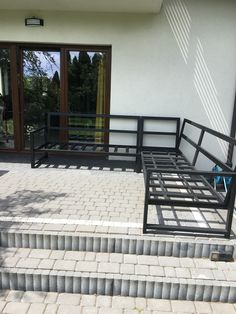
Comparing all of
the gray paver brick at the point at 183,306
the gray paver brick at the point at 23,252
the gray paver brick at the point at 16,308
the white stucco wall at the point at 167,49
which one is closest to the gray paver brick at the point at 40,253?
the gray paver brick at the point at 23,252

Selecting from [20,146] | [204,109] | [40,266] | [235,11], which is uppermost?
[235,11]

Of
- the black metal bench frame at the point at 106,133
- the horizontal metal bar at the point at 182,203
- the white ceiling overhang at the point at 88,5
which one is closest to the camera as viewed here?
the horizontal metal bar at the point at 182,203

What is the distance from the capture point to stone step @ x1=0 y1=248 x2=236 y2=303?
2.21 meters

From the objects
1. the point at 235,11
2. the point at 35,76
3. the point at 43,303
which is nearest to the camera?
the point at 43,303

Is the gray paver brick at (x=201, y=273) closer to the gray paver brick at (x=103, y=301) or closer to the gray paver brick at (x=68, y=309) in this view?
the gray paver brick at (x=103, y=301)

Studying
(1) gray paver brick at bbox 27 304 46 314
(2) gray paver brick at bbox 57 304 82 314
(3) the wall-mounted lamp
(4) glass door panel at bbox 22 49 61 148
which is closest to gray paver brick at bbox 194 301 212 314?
(2) gray paver brick at bbox 57 304 82 314

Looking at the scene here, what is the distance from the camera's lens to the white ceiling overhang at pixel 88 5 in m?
4.03

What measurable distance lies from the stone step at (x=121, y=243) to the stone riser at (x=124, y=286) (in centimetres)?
33

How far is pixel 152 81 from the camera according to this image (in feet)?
15.6

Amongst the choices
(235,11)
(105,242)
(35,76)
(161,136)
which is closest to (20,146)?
(35,76)

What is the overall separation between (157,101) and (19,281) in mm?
3511

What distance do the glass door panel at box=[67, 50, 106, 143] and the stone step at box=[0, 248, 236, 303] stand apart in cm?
290

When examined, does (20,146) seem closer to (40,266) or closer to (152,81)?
(152,81)

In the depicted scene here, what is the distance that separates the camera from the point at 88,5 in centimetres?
419
